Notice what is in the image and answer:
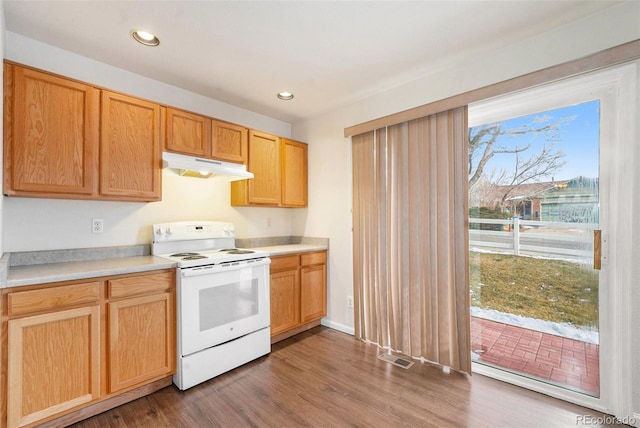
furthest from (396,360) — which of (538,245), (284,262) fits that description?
(538,245)

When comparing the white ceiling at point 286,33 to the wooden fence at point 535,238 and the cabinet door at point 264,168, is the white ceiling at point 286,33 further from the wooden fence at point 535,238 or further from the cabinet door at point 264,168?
the wooden fence at point 535,238

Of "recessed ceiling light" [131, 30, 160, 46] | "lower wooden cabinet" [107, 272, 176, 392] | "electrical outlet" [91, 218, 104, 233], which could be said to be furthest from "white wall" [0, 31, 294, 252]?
"lower wooden cabinet" [107, 272, 176, 392]

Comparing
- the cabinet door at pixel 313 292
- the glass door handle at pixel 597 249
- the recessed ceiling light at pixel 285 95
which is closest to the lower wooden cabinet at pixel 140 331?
the cabinet door at pixel 313 292

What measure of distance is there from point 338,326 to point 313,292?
19.5 inches

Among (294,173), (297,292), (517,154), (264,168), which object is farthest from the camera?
(294,173)

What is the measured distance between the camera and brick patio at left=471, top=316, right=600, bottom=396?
1.95 metres

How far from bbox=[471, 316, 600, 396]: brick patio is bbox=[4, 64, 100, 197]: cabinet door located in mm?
3304

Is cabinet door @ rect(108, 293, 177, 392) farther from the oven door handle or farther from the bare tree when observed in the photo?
the bare tree

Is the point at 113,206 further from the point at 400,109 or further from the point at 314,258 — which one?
the point at 400,109

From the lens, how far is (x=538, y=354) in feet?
7.17

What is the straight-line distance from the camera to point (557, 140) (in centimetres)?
208

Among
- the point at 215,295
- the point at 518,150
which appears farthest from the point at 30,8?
the point at 518,150

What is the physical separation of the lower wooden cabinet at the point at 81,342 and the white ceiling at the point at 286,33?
5.52ft

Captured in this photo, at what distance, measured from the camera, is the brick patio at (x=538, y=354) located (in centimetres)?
195
